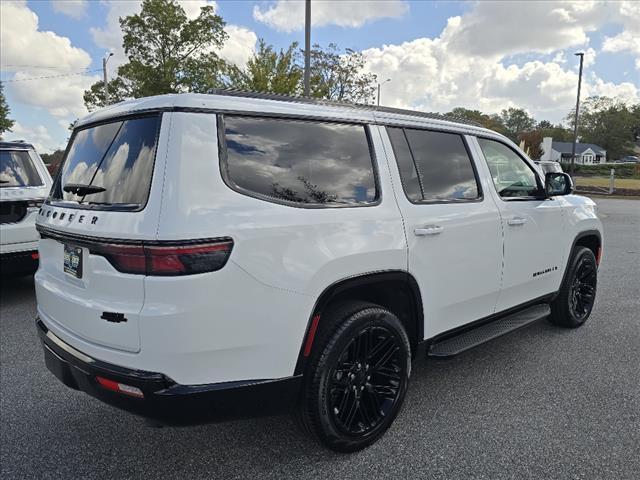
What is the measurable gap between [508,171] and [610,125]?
373 ft

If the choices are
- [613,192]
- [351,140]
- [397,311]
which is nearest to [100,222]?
[351,140]

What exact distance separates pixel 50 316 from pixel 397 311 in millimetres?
1956

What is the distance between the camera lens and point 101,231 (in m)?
2.12

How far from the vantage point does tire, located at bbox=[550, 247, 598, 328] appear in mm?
4410

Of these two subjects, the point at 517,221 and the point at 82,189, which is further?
the point at 517,221

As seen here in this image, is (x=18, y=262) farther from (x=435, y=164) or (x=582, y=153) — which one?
(x=582, y=153)

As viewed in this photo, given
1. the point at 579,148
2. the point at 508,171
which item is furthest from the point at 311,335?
the point at 579,148

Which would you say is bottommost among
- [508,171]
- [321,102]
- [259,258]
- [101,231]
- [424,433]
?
[424,433]

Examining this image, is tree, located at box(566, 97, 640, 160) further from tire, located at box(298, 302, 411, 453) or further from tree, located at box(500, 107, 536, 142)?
tire, located at box(298, 302, 411, 453)

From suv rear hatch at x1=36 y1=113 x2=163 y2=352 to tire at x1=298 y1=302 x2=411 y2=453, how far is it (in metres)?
0.92

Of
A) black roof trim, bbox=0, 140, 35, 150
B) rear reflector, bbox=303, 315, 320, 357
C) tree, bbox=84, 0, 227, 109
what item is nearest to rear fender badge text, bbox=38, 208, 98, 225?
rear reflector, bbox=303, 315, 320, 357

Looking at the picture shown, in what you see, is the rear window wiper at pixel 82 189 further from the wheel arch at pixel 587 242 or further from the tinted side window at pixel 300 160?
the wheel arch at pixel 587 242

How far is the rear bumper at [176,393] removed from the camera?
6.71 feet

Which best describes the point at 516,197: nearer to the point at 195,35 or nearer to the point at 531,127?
the point at 195,35
